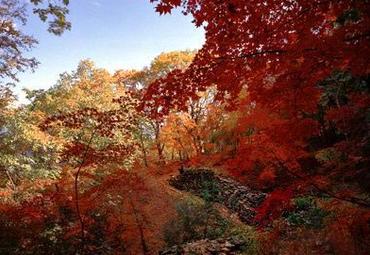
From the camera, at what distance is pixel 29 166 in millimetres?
14969

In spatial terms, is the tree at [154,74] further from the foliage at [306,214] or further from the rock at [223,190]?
the foliage at [306,214]

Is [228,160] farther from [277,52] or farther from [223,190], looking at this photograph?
[277,52]

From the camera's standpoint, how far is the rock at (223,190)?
17547 millimetres

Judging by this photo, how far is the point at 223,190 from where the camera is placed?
19859 mm

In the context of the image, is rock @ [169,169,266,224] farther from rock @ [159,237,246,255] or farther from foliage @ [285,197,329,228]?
rock @ [159,237,246,255]

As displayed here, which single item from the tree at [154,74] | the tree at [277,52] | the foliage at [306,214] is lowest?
the foliage at [306,214]

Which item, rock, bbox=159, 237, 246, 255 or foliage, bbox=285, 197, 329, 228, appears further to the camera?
foliage, bbox=285, 197, 329, 228

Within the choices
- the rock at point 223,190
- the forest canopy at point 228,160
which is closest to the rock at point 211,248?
the forest canopy at point 228,160

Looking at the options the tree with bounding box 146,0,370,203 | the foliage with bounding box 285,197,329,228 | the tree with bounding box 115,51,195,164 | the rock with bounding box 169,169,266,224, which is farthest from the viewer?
the tree with bounding box 115,51,195,164

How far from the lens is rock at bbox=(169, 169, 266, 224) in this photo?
17.5 m

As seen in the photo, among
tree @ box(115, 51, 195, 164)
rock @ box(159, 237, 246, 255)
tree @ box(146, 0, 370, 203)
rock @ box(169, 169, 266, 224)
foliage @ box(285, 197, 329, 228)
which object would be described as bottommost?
rock @ box(159, 237, 246, 255)

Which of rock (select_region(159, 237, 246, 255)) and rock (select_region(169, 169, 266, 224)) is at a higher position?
rock (select_region(169, 169, 266, 224))

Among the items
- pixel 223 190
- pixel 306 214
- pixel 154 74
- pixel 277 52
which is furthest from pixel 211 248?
pixel 154 74

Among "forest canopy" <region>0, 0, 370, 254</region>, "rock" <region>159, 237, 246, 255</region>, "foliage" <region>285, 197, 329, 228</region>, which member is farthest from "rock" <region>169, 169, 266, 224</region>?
"rock" <region>159, 237, 246, 255</region>
